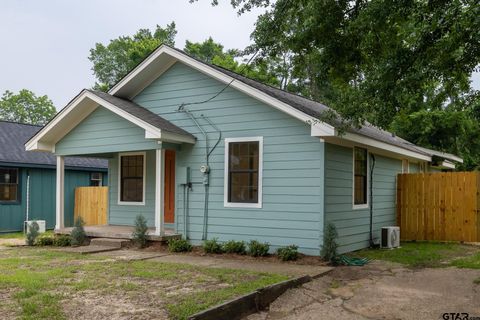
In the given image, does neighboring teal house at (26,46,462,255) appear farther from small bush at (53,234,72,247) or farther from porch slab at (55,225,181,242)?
small bush at (53,234,72,247)

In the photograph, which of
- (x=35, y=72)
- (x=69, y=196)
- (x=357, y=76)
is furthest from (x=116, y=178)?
(x=35, y=72)

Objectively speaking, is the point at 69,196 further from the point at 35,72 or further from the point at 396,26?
the point at 35,72

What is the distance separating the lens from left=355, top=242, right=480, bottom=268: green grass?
925cm

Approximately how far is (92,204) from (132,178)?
475 centimetres

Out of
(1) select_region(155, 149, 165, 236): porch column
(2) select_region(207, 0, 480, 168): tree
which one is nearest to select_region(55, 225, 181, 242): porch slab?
(1) select_region(155, 149, 165, 236): porch column

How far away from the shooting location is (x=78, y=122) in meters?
12.1

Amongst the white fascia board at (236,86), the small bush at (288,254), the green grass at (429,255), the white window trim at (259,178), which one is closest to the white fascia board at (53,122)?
the white fascia board at (236,86)

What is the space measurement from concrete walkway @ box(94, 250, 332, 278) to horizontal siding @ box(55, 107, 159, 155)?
2.43m

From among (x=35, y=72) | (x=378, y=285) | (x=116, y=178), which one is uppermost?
(x=35, y=72)

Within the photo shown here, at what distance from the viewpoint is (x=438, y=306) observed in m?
5.99

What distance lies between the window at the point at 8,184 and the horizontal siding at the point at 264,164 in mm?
7532

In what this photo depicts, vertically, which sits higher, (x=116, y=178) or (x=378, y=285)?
(x=116, y=178)

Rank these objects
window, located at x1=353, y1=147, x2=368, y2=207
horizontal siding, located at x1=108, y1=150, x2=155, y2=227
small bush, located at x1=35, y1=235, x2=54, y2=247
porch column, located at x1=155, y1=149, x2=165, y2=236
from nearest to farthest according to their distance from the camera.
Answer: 1. porch column, located at x1=155, y1=149, x2=165, y2=236
2. window, located at x1=353, y1=147, x2=368, y2=207
3. small bush, located at x1=35, y1=235, x2=54, y2=247
4. horizontal siding, located at x1=108, y1=150, x2=155, y2=227

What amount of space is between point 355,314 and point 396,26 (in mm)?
5678
